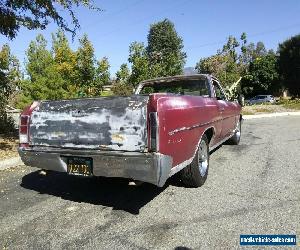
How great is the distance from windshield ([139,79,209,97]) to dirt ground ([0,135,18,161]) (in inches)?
130

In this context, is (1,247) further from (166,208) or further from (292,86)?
(292,86)

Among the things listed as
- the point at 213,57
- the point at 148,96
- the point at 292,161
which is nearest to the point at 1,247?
the point at 148,96

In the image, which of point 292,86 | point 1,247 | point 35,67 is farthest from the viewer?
point 292,86

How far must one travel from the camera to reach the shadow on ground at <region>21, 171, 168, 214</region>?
4.92m

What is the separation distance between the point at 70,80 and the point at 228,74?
70.5ft

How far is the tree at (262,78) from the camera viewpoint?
50938 millimetres

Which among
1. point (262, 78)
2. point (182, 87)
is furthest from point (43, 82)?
point (262, 78)

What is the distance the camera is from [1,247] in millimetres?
3646

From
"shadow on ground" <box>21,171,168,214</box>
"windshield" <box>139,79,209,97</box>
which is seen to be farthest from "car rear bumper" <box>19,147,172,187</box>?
"windshield" <box>139,79,209,97</box>

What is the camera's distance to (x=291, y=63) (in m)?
45.8

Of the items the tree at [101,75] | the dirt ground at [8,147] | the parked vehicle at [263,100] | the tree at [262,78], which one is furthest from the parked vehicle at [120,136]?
the tree at [262,78]

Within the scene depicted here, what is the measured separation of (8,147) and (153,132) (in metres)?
6.02

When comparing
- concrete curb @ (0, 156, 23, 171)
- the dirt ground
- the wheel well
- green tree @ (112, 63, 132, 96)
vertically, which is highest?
green tree @ (112, 63, 132, 96)

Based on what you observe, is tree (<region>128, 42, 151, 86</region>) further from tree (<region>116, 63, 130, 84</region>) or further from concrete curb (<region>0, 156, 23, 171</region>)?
concrete curb (<region>0, 156, 23, 171</region>)
